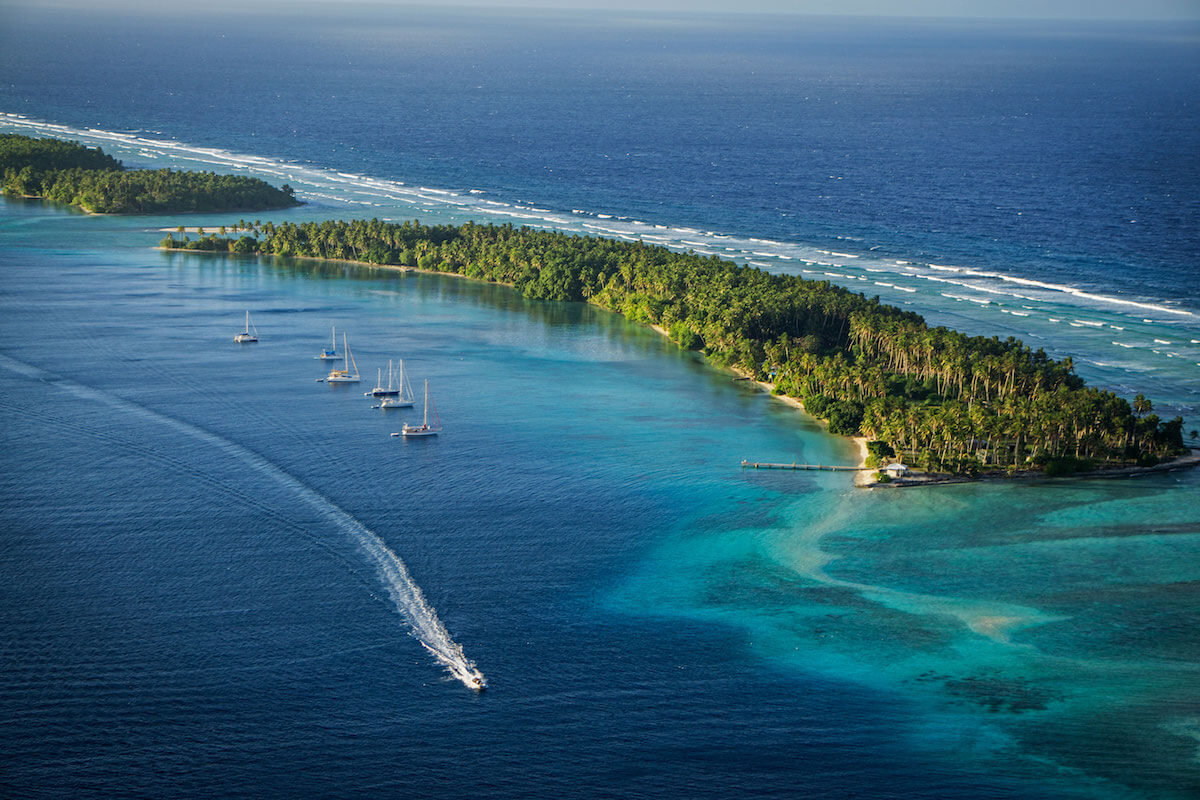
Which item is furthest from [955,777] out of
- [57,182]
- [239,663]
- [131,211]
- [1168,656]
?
[57,182]

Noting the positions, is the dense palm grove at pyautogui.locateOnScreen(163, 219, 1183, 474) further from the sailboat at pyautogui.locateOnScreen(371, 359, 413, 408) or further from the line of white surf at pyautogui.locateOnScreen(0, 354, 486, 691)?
the line of white surf at pyautogui.locateOnScreen(0, 354, 486, 691)

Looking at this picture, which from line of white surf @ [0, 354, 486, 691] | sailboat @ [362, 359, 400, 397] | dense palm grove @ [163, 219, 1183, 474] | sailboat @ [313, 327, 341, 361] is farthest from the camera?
sailboat @ [313, 327, 341, 361]

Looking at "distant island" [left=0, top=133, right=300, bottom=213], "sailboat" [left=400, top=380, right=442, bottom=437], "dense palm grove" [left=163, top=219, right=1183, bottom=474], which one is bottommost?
"sailboat" [left=400, top=380, right=442, bottom=437]

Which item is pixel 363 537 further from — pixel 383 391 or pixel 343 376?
pixel 343 376

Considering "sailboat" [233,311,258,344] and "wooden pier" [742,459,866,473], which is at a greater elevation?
"sailboat" [233,311,258,344]

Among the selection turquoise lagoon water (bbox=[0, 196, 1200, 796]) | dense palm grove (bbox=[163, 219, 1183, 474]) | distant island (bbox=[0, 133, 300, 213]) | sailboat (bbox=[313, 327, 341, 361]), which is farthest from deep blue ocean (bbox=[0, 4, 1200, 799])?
distant island (bbox=[0, 133, 300, 213])

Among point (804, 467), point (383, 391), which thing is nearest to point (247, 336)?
point (383, 391)

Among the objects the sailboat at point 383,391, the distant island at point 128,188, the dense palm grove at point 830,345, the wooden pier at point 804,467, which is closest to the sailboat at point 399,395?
the sailboat at point 383,391
